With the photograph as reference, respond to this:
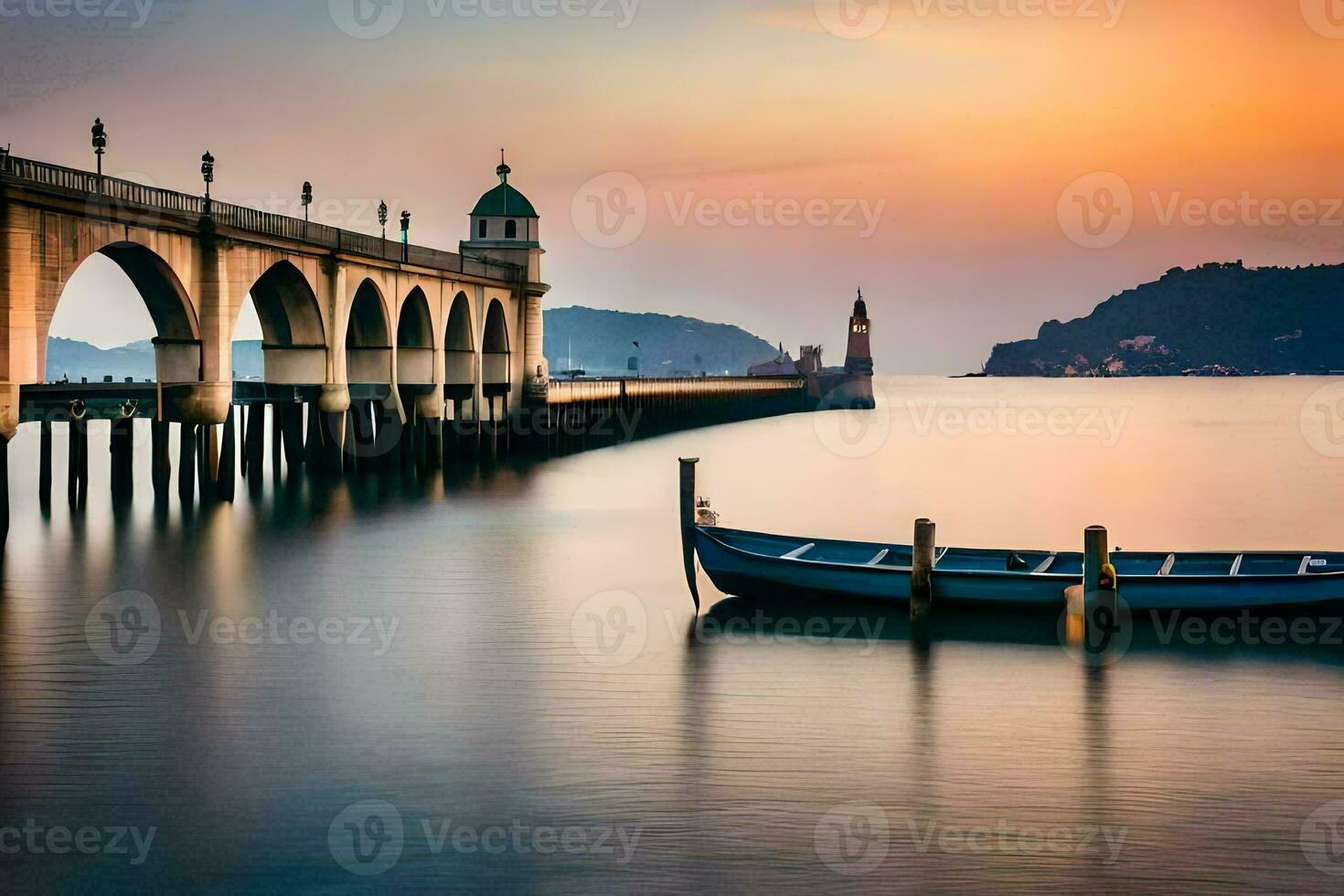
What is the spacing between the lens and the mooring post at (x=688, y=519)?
27.1m

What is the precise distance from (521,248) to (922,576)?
5963cm

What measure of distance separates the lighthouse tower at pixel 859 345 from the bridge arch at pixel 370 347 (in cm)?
11538

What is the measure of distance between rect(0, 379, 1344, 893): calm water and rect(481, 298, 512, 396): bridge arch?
124 feet

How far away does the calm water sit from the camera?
14422 millimetres

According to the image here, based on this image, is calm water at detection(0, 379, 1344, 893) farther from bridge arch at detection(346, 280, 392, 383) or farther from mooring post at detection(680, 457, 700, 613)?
bridge arch at detection(346, 280, 392, 383)

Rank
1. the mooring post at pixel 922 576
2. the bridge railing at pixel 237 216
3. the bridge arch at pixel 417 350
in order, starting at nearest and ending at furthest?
the mooring post at pixel 922 576, the bridge railing at pixel 237 216, the bridge arch at pixel 417 350

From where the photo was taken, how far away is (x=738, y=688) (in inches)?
858

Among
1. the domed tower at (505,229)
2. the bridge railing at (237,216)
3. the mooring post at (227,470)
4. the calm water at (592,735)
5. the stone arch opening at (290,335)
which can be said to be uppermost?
the domed tower at (505,229)

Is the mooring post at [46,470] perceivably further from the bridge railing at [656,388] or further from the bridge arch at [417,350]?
the bridge railing at [656,388]

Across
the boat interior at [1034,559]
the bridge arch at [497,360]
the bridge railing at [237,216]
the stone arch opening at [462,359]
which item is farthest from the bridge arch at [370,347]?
the boat interior at [1034,559]

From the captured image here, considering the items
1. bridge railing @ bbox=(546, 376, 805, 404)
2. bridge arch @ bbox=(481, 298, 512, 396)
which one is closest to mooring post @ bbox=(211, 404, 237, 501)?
bridge arch @ bbox=(481, 298, 512, 396)

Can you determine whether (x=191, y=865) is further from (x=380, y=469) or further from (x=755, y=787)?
(x=380, y=469)

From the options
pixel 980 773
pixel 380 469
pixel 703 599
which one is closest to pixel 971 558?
pixel 703 599

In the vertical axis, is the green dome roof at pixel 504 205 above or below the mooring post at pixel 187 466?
above
